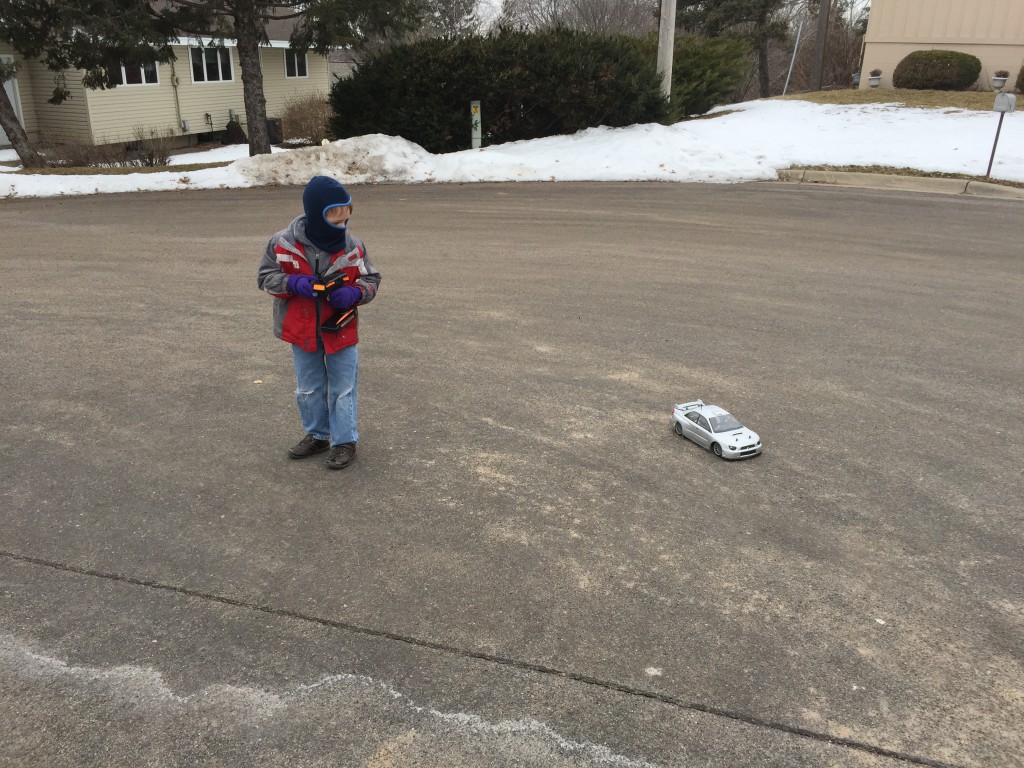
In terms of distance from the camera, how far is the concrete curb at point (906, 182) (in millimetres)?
14969

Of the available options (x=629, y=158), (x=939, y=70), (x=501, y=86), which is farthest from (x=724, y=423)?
(x=939, y=70)

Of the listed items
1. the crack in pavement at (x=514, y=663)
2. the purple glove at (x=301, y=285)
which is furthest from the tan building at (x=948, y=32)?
the crack in pavement at (x=514, y=663)

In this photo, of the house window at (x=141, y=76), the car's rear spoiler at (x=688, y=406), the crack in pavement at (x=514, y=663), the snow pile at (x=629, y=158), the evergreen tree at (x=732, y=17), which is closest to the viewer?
the crack in pavement at (x=514, y=663)

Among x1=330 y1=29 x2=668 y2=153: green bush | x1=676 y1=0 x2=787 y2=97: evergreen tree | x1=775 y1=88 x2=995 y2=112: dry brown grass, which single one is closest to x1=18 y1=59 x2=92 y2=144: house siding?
x1=330 y1=29 x2=668 y2=153: green bush

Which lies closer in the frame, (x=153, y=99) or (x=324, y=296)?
(x=324, y=296)

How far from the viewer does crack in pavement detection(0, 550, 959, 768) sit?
277 cm

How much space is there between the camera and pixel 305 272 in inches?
174

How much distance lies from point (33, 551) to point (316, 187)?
2260 mm

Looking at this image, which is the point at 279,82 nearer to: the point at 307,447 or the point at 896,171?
the point at 896,171

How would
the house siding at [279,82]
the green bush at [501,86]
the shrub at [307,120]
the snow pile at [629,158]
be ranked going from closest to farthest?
the snow pile at [629,158] < the green bush at [501,86] < the shrub at [307,120] < the house siding at [279,82]

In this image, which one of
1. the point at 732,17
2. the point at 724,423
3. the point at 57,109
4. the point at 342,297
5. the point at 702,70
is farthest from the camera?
the point at 732,17

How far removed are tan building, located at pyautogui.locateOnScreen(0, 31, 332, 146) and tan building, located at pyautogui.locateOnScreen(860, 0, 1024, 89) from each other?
17.8 m

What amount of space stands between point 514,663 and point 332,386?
215 centimetres

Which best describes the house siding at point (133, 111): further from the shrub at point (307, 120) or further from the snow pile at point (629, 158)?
the snow pile at point (629, 158)
